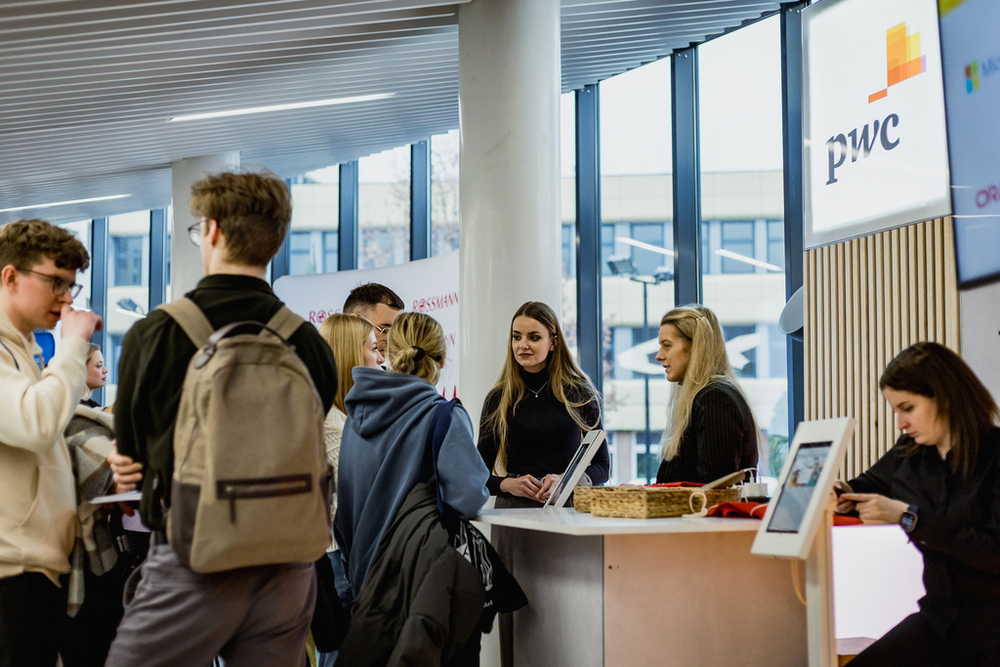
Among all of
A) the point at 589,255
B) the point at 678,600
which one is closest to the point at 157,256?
the point at 589,255

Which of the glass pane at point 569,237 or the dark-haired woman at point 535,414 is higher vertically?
the glass pane at point 569,237

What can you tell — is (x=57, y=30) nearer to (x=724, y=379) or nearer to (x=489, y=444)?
(x=489, y=444)

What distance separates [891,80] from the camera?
4375 millimetres

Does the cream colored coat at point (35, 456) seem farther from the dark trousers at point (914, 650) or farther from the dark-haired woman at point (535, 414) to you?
the dark trousers at point (914, 650)

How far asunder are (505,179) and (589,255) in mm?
1995

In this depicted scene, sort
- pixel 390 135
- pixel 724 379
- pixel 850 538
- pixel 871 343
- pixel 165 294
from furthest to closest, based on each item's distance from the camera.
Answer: pixel 165 294
pixel 390 135
pixel 871 343
pixel 724 379
pixel 850 538

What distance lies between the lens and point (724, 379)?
131 inches

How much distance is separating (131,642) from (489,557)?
1.49m

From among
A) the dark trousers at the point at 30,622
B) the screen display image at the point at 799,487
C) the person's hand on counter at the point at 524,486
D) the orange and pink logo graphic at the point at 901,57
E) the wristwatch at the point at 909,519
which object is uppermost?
the orange and pink logo graphic at the point at 901,57

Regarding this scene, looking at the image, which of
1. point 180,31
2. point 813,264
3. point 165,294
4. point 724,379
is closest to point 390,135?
point 180,31

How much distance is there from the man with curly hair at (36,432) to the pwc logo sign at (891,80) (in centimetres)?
366

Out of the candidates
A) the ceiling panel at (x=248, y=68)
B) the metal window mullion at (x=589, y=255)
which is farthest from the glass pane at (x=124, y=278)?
the metal window mullion at (x=589, y=255)

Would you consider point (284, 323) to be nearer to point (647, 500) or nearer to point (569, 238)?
point (647, 500)

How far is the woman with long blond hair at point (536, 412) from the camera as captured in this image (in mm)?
3771
